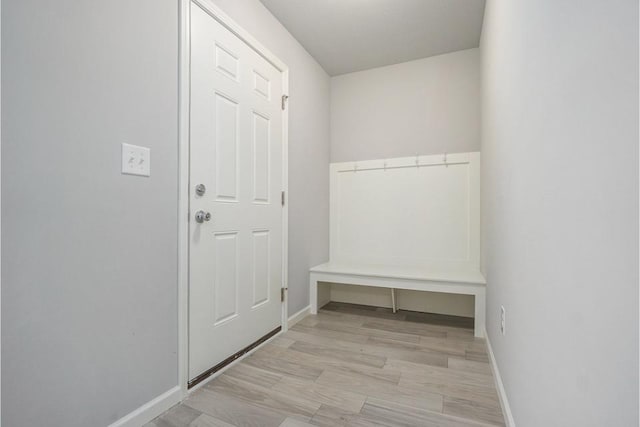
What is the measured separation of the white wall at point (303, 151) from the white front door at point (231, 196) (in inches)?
7.7

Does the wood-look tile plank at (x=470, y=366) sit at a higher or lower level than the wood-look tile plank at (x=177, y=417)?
higher

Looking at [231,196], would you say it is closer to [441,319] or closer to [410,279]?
[410,279]

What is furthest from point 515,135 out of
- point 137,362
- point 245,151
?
point 137,362

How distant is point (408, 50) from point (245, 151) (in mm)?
1820

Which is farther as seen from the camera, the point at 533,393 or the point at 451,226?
Result: the point at 451,226

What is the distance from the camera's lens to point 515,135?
122cm

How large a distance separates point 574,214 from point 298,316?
7.19 ft

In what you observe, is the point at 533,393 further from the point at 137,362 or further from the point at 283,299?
the point at 283,299

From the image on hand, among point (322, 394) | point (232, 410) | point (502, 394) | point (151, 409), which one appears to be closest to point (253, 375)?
point (232, 410)

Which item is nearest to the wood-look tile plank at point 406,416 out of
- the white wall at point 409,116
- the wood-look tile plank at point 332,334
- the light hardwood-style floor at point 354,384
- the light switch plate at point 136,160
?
the light hardwood-style floor at point 354,384

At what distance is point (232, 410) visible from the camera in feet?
4.54

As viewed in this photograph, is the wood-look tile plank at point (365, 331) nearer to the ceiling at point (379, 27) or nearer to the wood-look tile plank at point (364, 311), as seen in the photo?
the wood-look tile plank at point (364, 311)

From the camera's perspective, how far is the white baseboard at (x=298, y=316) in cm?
241

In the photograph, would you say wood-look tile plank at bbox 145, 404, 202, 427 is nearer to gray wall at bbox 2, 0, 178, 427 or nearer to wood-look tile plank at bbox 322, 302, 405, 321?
gray wall at bbox 2, 0, 178, 427
